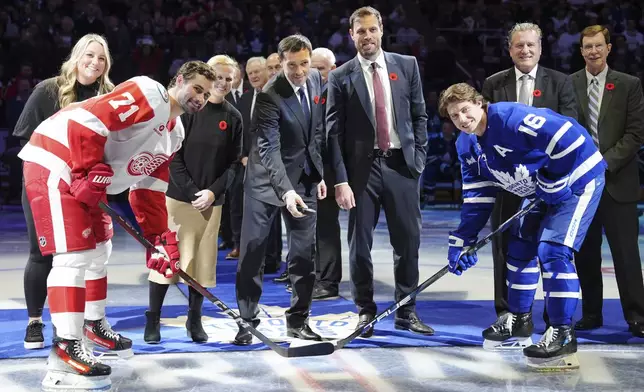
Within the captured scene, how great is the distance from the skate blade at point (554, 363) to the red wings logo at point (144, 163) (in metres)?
2.00

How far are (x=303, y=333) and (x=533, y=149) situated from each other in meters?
1.53

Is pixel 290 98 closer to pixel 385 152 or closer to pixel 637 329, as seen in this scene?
pixel 385 152

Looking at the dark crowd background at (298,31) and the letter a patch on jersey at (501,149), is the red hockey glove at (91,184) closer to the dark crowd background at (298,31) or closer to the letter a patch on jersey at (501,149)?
the letter a patch on jersey at (501,149)

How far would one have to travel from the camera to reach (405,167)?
493cm

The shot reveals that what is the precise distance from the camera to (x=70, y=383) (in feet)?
12.7

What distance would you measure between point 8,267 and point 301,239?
335cm

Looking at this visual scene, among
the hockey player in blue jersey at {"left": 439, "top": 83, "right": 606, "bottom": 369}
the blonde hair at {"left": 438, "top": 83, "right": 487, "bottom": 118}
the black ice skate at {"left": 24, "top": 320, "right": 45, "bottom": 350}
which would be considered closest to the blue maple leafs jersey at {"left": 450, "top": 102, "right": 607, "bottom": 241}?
the hockey player in blue jersey at {"left": 439, "top": 83, "right": 606, "bottom": 369}

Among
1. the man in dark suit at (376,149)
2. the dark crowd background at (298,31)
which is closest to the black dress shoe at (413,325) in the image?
the man in dark suit at (376,149)

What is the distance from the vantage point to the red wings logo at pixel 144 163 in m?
4.18

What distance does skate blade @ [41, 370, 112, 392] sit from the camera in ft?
12.6

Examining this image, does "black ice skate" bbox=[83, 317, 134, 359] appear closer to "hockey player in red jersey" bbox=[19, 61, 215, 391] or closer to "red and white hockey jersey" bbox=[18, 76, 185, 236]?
"hockey player in red jersey" bbox=[19, 61, 215, 391]

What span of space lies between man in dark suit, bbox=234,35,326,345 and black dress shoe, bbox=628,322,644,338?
66.6 inches

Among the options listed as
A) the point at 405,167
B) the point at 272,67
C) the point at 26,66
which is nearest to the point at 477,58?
the point at 26,66

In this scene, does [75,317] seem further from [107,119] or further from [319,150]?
[319,150]
